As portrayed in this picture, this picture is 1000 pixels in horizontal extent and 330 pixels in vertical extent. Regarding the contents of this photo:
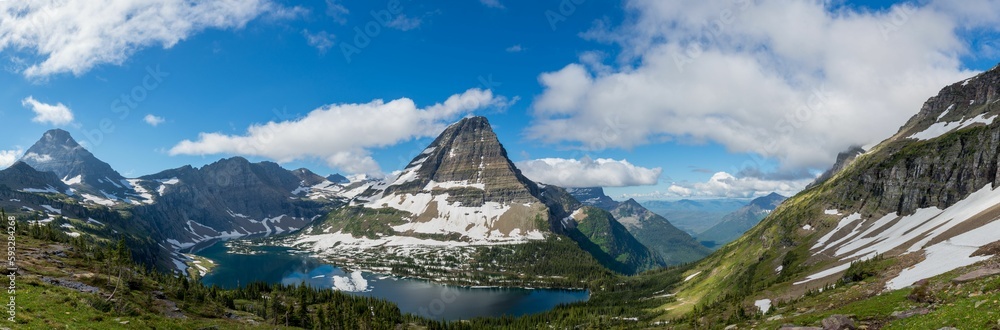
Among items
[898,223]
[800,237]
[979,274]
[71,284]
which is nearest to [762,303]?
[979,274]

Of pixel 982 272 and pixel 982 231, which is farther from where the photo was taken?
pixel 982 231

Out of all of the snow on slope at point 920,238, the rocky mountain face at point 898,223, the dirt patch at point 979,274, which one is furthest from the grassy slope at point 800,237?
the dirt patch at point 979,274

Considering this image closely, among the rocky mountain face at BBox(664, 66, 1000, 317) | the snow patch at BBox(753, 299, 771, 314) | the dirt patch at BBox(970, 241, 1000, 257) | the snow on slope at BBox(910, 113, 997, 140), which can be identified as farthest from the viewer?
the snow on slope at BBox(910, 113, 997, 140)

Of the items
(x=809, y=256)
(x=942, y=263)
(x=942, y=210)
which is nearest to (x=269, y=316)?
(x=942, y=263)

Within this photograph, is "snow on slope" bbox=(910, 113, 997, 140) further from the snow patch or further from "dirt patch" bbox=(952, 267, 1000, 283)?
"dirt patch" bbox=(952, 267, 1000, 283)

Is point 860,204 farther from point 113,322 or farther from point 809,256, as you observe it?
point 113,322

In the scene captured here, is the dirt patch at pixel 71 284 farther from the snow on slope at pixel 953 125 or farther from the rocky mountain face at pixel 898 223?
the snow on slope at pixel 953 125

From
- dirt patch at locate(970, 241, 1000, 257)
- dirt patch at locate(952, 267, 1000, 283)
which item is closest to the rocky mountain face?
dirt patch at locate(970, 241, 1000, 257)

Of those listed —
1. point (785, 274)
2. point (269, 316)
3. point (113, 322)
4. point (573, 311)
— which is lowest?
point (573, 311)
